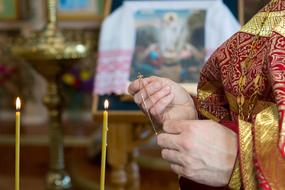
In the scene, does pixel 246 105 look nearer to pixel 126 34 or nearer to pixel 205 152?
pixel 205 152

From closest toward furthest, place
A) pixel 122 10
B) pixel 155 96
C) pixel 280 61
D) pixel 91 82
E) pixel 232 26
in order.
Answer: pixel 280 61 → pixel 155 96 → pixel 232 26 → pixel 122 10 → pixel 91 82

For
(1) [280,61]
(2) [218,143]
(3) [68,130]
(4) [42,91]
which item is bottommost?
(3) [68,130]

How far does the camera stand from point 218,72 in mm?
1129

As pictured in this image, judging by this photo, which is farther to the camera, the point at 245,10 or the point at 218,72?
the point at 245,10

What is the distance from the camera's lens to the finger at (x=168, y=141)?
930 millimetres

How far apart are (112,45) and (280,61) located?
50.9 inches

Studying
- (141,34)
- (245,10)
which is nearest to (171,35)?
(141,34)

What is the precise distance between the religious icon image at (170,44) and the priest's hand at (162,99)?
0.89 meters

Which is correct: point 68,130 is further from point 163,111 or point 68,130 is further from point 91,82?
point 163,111

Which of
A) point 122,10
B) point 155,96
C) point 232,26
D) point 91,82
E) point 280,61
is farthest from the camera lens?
point 91,82

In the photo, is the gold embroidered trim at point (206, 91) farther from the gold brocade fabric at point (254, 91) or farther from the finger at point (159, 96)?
the finger at point (159, 96)

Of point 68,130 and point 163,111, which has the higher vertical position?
point 163,111

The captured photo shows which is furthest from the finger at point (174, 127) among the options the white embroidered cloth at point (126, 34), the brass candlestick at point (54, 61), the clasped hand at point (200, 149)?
the brass candlestick at point (54, 61)

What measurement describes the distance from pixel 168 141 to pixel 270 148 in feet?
0.59
